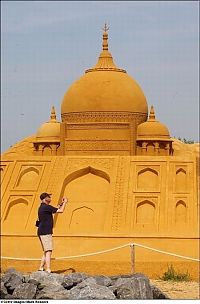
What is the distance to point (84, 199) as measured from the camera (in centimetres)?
1988

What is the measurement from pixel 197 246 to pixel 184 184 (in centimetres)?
257

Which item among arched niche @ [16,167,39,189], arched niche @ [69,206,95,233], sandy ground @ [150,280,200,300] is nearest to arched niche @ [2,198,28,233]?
arched niche @ [16,167,39,189]

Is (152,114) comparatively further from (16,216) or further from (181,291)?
(181,291)

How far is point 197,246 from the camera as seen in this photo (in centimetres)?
1767

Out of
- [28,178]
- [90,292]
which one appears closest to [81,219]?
[28,178]

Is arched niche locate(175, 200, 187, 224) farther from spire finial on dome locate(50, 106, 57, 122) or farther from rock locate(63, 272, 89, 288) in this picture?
rock locate(63, 272, 89, 288)

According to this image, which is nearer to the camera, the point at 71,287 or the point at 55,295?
the point at 55,295

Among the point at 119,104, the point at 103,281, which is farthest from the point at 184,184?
the point at 103,281

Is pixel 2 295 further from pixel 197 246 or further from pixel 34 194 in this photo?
pixel 34 194

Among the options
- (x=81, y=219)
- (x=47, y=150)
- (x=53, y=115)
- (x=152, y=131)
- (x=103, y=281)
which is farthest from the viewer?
(x=53, y=115)

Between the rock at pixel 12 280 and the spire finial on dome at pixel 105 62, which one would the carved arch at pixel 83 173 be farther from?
the rock at pixel 12 280

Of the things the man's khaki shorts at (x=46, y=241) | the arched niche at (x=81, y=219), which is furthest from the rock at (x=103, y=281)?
the arched niche at (x=81, y=219)

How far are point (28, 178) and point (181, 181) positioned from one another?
4582 mm

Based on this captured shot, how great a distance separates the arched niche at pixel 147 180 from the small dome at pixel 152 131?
2.23m
